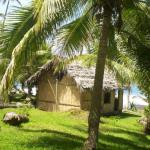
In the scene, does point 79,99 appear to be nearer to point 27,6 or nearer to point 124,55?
point 124,55

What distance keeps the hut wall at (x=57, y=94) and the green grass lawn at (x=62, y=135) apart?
11.6 ft

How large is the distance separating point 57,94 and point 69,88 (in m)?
1.36

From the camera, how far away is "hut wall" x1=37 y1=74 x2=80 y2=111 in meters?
32.8

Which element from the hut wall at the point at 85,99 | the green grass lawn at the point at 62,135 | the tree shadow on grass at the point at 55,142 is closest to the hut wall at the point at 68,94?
the hut wall at the point at 85,99

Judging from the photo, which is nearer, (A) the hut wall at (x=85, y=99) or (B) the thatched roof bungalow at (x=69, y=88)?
(B) the thatched roof bungalow at (x=69, y=88)

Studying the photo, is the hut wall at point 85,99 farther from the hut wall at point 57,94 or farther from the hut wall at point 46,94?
the hut wall at point 46,94

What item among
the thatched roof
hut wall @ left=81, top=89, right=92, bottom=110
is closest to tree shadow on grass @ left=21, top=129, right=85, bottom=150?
the thatched roof

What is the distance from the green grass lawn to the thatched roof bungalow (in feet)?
10.4

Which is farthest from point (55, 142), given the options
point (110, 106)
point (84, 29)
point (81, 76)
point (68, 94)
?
point (110, 106)

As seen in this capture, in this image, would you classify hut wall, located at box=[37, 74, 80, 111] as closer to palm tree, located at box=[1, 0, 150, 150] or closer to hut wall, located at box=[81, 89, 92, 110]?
hut wall, located at box=[81, 89, 92, 110]

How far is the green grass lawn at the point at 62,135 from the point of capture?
53.2ft

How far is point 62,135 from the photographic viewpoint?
19500 millimetres

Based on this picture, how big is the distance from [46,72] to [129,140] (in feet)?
48.6

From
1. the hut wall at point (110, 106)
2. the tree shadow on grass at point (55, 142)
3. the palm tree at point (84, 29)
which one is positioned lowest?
the tree shadow on grass at point (55, 142)
